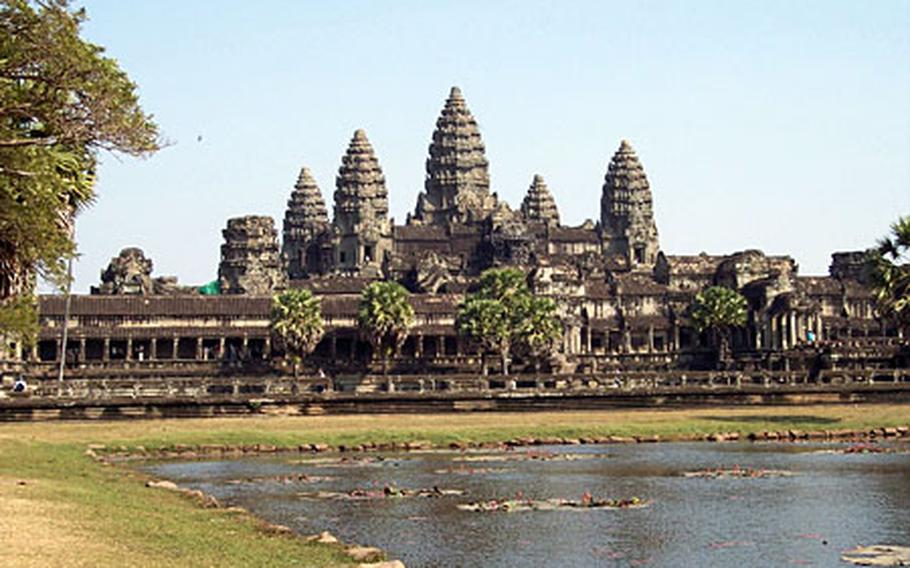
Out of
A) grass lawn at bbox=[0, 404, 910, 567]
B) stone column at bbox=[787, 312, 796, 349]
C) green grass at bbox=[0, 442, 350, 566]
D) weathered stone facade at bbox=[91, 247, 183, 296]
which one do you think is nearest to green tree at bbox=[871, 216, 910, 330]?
grass lawn at bbox=[0, 404, 910, 567]

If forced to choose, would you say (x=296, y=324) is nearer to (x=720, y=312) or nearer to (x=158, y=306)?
(x=158, y=306)

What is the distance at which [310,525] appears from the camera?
3691cm

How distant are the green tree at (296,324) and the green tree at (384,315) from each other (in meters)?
4.25

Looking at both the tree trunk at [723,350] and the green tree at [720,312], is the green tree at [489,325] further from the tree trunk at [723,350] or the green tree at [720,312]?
the green tree at [720,312]

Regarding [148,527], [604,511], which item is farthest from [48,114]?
[604,511]

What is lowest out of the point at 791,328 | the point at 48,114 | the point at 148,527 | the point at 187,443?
the point at 148,527

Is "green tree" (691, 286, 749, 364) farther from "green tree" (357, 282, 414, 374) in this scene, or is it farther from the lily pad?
the lily pad

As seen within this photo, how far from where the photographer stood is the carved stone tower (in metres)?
181

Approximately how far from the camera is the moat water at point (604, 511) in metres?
32.2

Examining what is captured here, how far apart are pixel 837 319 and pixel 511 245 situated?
49960 mm

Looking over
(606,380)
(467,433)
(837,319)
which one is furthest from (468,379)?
(837,319)

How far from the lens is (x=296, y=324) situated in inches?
4968

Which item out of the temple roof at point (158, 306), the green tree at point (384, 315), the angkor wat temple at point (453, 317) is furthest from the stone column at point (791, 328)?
the temple roof at point (158, 306)

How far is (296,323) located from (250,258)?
5998 centimetres
